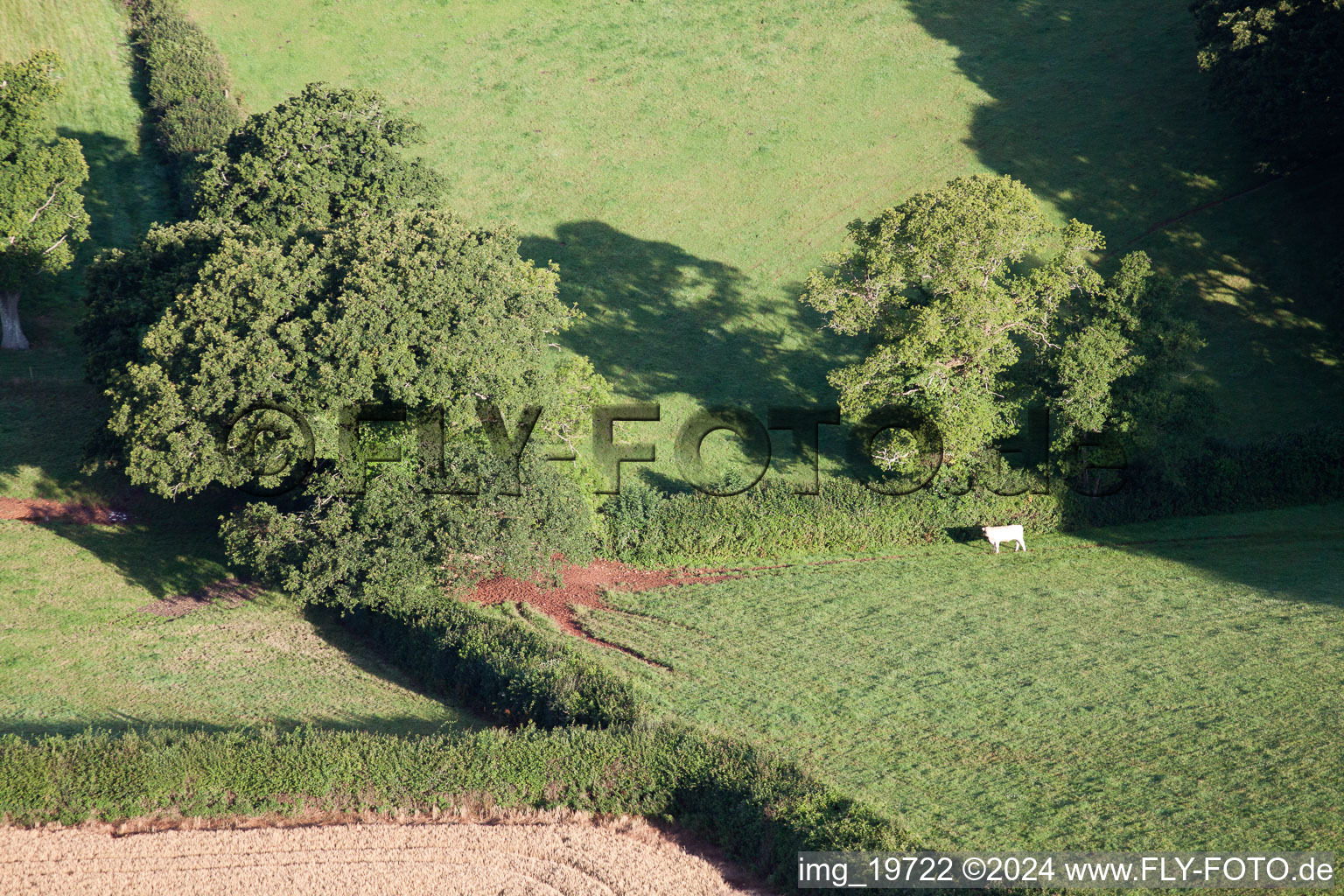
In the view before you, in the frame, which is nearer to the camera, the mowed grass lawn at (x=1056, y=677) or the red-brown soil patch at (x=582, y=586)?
the mowed grass lawn at (x=1056, y=677)

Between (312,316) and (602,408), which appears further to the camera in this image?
(602,408)

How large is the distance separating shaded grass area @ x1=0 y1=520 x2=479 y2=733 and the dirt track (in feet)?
14.8

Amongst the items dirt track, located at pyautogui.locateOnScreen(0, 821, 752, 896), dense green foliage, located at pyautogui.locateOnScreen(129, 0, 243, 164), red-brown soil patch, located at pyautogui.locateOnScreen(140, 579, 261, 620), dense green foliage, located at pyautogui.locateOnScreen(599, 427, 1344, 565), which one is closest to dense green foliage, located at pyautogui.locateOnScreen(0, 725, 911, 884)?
dirt track, located at pyautogui.locateOnScreen(0, 821, 752, 896)

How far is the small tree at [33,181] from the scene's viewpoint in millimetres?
42531

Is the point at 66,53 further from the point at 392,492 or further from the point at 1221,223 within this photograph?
the point at 1221,223

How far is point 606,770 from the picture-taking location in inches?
929

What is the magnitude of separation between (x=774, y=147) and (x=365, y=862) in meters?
45.9

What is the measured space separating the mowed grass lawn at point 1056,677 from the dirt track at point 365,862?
5.12 meters

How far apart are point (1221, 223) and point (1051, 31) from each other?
62.1ft

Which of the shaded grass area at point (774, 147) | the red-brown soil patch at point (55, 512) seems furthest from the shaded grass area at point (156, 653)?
the shaded grass area at point (774, 147)

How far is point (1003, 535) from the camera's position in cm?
3784

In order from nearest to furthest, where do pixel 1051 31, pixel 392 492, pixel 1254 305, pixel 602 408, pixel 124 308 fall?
1. pixel 392 492
2. pixel 124 308
3. pixel 602 408
4. pixel 1254 305
5. pixel 1051 31

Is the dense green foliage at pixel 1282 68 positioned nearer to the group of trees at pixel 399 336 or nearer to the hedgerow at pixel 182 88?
the group of trees at pixel 399 336

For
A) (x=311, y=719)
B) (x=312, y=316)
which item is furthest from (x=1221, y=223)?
(x=311, y=719)
